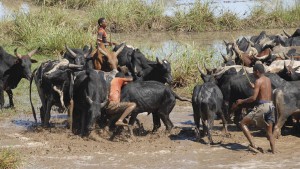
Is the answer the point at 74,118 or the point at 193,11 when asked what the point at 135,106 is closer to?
the point at 74,118

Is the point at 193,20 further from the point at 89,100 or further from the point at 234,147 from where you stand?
the point at 234,147

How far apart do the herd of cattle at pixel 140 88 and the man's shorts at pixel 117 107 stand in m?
0.13

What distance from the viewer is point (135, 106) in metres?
12.5

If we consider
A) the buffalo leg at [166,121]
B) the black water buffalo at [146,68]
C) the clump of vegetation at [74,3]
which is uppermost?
the clump of vegetation at [74,3]

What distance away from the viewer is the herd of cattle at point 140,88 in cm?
1232

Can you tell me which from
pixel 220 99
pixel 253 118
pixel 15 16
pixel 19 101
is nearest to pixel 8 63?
pixel 19 101

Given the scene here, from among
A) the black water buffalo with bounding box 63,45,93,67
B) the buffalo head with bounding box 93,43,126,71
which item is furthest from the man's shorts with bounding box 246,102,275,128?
the black water buffalo with bounding box 63,45,93,67

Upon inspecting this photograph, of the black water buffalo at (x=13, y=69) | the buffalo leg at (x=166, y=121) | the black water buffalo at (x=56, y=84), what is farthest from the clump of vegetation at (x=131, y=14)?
the buffalo leg at (x=166, y=121)

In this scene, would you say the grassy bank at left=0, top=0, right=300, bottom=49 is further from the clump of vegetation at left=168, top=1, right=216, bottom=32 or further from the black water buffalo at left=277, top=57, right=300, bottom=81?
the black water buffalo at left=277, top=57, right=300, bottom=81

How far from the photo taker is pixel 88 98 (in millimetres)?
12422

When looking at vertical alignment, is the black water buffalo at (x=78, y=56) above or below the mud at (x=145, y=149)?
above

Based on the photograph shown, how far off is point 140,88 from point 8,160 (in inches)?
138

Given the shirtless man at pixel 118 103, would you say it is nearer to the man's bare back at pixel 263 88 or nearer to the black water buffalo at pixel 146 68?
the black water buffalo at pixel 146 68

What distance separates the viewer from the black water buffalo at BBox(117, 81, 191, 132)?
41.5 feet
